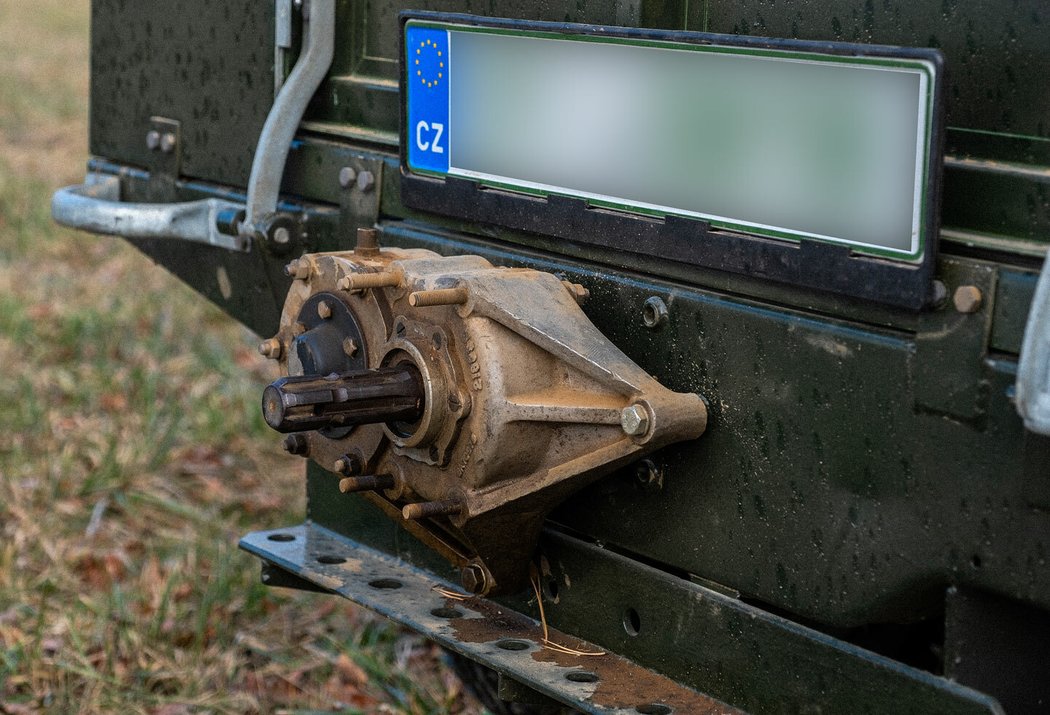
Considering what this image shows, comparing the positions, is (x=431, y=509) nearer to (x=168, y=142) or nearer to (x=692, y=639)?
(x=692, y=639)

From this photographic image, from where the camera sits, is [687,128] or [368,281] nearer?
[687,128]

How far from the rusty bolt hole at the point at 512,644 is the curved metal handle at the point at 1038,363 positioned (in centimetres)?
102

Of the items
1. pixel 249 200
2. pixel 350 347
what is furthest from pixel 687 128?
pixel 249 200

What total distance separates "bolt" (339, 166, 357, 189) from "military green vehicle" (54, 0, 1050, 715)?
0.06 ft

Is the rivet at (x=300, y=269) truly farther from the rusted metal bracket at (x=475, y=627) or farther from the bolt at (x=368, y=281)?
the rusted metal bracket at (x=475, y=627)

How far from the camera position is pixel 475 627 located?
2.44 metres

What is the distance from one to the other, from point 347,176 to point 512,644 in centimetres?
91

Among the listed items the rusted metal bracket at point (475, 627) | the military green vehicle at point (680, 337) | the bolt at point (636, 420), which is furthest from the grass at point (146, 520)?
the bolt at point (636, 420)

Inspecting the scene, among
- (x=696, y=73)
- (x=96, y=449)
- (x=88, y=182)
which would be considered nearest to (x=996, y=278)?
(x=696, y=73)

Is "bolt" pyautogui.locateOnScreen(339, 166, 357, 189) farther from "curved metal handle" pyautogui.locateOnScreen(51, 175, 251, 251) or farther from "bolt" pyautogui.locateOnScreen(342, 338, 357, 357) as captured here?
"bolt" pyautogui.locateOnScreen(342, 338, 357, 357)

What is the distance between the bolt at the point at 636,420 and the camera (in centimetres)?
206

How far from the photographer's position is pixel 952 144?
181 cm

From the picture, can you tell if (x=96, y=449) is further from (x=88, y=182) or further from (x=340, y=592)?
(x=340, y=592)

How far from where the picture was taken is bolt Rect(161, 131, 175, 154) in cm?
314
